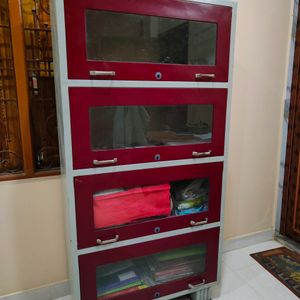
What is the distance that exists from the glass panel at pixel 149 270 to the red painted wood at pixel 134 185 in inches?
8.7

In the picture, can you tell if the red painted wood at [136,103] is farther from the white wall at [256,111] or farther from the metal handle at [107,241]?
the white wall at [256,111]

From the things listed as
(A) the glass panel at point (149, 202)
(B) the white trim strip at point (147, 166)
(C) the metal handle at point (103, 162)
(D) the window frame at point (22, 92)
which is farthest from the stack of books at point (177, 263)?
(D) the window frame at point (22, 92)

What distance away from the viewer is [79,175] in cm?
112

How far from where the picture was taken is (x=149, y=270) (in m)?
1.46

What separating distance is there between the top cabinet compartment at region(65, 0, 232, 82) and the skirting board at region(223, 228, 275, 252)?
4.64 ft

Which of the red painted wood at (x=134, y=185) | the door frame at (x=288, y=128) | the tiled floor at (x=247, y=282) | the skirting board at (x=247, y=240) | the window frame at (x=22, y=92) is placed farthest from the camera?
the skirting board at (x=247, y=240)

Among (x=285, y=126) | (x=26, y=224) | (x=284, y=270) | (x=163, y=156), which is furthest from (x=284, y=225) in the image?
(x=26, y=224)

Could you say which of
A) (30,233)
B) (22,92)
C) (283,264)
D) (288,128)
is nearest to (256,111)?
(288,128)

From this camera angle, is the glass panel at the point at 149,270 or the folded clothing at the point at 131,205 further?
the glass panel at the point at 149,270

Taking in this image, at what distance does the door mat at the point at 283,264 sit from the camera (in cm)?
176

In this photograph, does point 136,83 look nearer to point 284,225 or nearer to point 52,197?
point 52,197

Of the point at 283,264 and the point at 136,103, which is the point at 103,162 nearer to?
the point at 136,103

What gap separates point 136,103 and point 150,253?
0.76 m

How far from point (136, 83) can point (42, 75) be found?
0.63 m
